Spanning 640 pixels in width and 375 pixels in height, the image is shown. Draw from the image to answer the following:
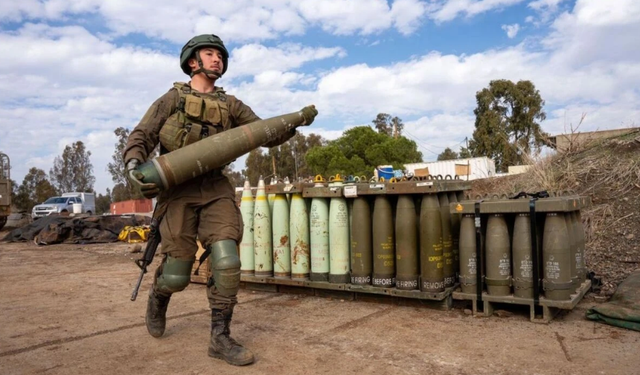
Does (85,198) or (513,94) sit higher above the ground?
(513,94)

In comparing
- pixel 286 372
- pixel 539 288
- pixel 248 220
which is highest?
pixel 248 220

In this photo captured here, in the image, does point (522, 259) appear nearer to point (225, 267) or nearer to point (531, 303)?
point (531, 303)

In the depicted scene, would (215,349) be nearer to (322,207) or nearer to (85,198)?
(322,207)

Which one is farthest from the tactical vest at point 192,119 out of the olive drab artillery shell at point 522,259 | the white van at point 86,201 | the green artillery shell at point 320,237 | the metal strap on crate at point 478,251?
the white van at point 86,201

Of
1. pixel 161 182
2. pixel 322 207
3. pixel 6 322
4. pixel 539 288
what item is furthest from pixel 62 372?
pixel 539 288

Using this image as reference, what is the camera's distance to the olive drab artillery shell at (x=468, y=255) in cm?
430

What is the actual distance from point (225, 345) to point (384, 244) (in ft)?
6.35

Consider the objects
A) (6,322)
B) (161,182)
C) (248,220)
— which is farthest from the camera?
(248,220)

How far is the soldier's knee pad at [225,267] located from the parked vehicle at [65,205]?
20778mm

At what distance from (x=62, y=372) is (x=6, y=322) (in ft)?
5.72

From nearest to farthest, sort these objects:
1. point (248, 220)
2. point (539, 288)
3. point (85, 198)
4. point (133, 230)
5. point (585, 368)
Answer: point (585, 368) → point (539, 288) → point (248, 220) → point (133, 230) → point (85, 198)

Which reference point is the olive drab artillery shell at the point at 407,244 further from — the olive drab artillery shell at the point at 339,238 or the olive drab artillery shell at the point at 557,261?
the olive drab artillery shell at the point at 557,261

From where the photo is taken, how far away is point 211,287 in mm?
3438

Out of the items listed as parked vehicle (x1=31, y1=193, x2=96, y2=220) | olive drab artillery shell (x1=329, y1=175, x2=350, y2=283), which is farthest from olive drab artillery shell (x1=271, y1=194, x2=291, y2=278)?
parked vehicle (x1=31, y1=193, x2=96, y2=220)
